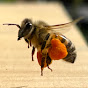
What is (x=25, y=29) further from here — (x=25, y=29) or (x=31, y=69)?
(x=31, y=69)

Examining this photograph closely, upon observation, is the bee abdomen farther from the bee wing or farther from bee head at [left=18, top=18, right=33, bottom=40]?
bee head at [left=18, top=18, right=33, bottom=40]

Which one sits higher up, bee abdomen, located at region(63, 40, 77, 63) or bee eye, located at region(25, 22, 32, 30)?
bee eye, located at region(25, 22, 32, 30)

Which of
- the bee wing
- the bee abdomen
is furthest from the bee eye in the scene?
the bee abdomen

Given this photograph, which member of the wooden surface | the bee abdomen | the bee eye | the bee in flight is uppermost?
the bee eye

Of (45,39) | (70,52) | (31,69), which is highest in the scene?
(45,39)

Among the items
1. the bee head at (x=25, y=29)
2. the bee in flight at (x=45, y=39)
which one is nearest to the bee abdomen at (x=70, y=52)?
the bee in flight at (x=45, y=39)

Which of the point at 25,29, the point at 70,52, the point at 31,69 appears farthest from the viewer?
the point at 31,69

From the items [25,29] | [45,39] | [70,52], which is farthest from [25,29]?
[70,52]

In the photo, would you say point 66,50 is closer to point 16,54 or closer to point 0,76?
point 0,76

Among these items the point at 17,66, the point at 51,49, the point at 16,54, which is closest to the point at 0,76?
the point at 17,66
